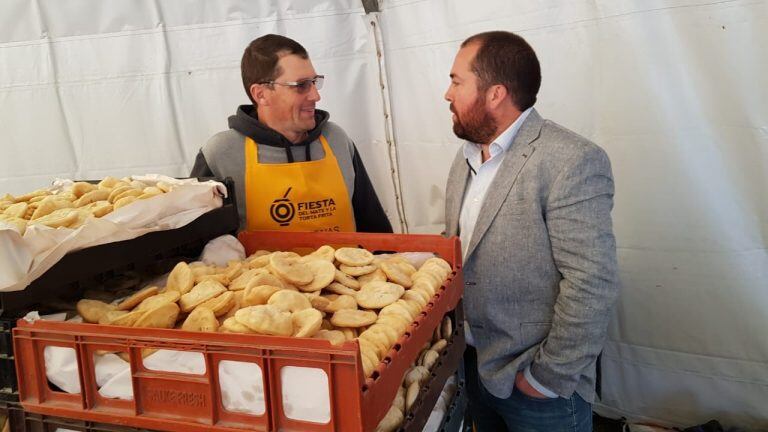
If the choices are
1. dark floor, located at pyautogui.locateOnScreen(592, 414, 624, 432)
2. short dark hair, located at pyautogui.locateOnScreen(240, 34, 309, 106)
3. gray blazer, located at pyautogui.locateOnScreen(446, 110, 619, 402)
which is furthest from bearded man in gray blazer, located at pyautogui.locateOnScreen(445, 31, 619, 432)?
dark floor, located at pyautogui.locateOnScreen(592, 414, 624, 432)

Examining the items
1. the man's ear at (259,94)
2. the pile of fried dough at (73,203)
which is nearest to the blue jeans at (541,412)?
the pile of fried dough at (73,203)

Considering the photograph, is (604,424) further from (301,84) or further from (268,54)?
(268,54)

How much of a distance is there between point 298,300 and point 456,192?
113 centimetres

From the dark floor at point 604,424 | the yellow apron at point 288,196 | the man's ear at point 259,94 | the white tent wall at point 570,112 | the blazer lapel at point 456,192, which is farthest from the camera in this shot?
the dark floor at point 604,424

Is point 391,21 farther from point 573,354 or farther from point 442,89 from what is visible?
point 573,354

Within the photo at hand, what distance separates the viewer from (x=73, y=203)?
4.65ft

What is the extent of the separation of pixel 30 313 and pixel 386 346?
64 cm

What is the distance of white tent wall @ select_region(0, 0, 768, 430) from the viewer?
2.21 meters

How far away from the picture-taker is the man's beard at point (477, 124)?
1979 mm

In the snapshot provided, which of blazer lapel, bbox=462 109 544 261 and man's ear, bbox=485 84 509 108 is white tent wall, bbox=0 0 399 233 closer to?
man's ear, bbox=485 84 509 108

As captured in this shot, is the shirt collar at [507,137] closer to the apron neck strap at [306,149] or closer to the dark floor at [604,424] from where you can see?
the apron neck strap at [306,149]

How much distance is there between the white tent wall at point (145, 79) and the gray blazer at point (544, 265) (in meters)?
1.27

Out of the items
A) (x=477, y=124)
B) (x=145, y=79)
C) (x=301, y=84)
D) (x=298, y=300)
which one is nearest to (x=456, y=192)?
(x=477, y=124)

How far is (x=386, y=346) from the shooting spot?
102 centimetres
